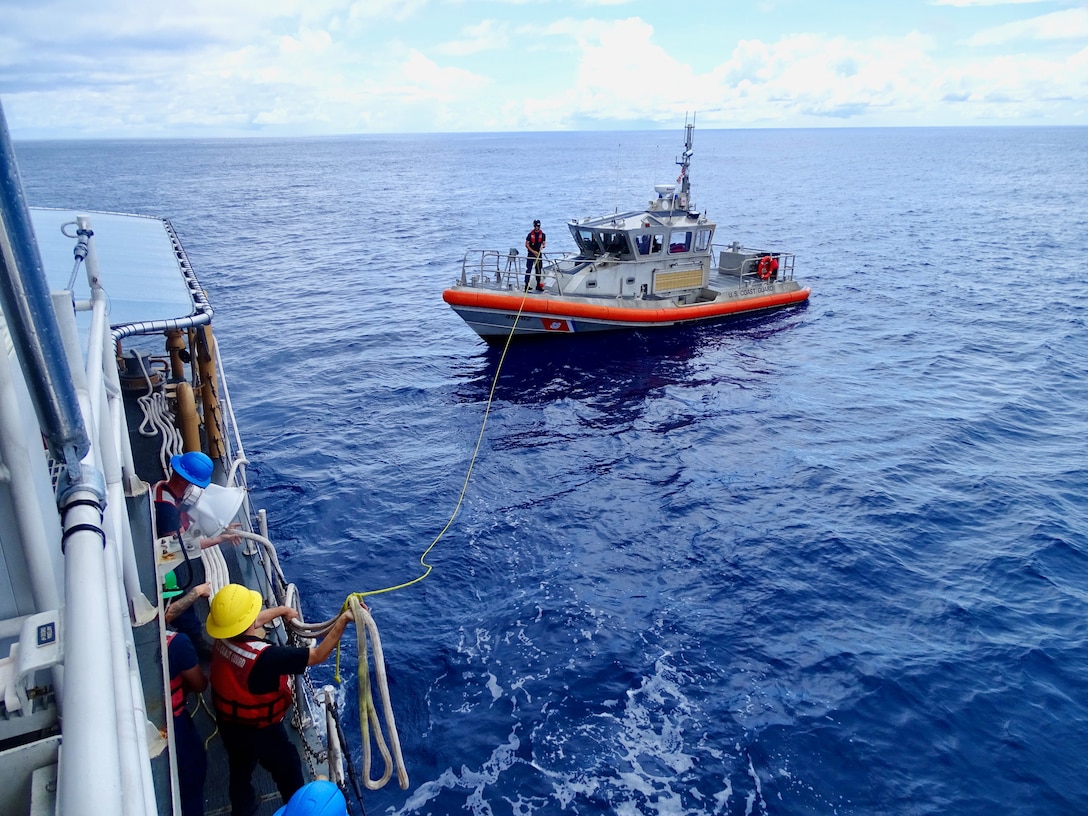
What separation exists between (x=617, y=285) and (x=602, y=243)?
133 cm

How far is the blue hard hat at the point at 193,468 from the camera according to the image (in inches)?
239

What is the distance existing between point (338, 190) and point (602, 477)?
73.3 meters

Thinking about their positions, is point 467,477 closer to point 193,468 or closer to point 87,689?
point 193,468

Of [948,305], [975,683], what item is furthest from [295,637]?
[948,305]

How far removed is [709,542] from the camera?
452 inches

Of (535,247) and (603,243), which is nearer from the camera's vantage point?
(535,247)

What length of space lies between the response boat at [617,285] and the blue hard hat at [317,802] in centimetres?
1633

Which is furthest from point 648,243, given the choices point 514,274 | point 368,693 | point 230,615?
point 230,615

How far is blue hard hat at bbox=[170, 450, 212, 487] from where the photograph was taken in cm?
606

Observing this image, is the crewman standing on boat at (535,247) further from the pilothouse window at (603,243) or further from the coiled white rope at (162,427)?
the coiled white rope at (162,427)

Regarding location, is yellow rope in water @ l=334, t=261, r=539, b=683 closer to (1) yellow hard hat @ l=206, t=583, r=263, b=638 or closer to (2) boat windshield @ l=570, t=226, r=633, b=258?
(1) yellow hard hat @ l=206, t=583, r=263, b=638

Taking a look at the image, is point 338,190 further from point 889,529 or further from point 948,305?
point 889,529

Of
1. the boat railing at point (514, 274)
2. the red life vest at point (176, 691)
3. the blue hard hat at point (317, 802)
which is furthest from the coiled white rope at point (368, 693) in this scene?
the boat railing at point (514, 274)

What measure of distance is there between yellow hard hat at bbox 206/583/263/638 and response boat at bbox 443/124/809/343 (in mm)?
15402
